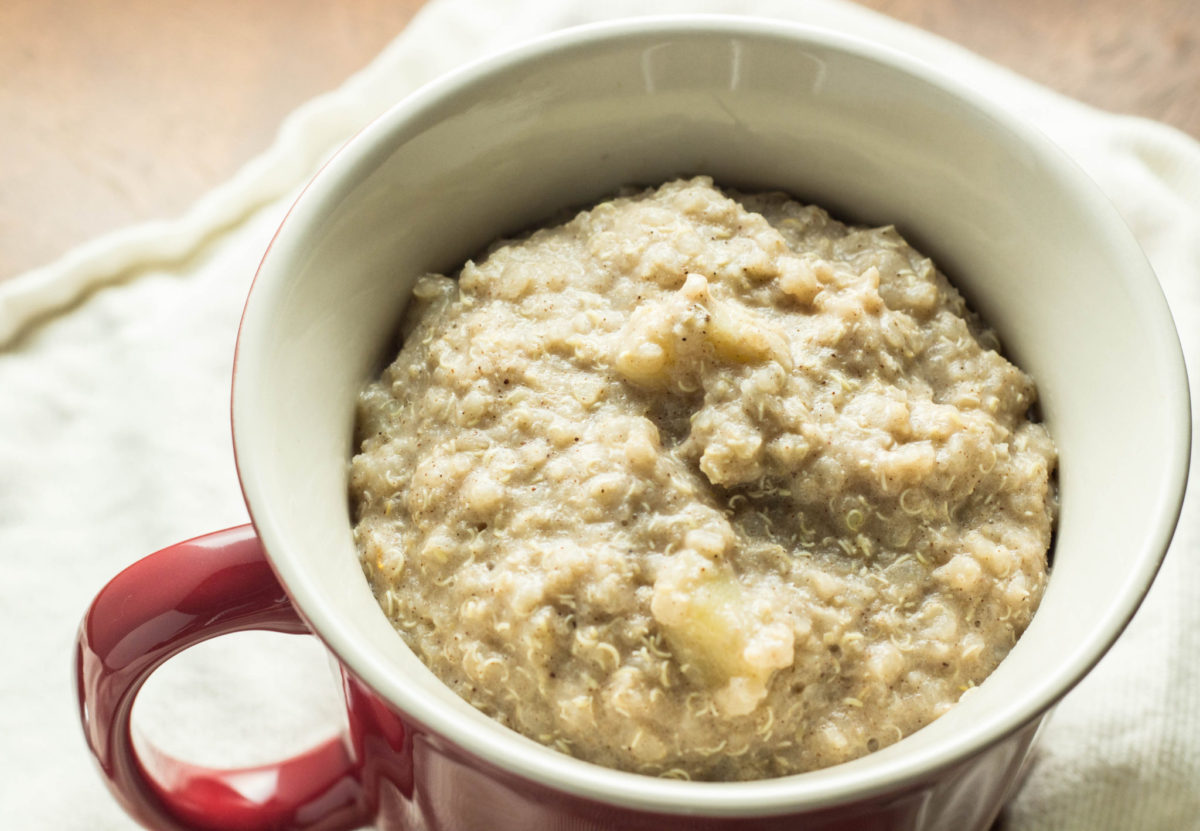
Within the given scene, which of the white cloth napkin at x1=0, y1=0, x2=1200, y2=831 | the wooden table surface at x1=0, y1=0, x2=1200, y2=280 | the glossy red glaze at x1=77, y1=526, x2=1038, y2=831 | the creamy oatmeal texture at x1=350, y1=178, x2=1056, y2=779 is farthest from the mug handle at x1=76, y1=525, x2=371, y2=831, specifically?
the wooden table surface at x1=0, y1=0, x2=1200, y2=280

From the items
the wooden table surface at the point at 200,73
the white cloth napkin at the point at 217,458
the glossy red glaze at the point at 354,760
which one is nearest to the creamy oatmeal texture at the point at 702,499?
the glossy red glaze at the point at 354,760

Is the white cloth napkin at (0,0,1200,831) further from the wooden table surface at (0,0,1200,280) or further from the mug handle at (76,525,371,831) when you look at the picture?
the mug handle at (76,525,371,831)

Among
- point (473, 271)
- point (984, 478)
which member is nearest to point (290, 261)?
point (473, 271)

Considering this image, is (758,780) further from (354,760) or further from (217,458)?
(217,458)

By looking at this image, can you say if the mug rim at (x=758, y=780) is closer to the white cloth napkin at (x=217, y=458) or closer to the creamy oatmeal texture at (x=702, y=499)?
the creamy oatmeal texture at (x=702, y=499)

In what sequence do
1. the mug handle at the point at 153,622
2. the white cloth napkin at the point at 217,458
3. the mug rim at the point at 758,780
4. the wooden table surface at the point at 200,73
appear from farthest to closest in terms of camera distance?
the wooden table surface at the point at 200,73 < the white cloth napkin at the point at 217,458 < the mug handle at the point at 153,622 < the mug rim at the point at 758,780

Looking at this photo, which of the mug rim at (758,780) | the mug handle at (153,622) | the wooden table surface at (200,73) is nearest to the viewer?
the mug rim at (758,780)

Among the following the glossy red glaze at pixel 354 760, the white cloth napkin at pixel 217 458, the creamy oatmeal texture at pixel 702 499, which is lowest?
the white cloth napkin at pixel 217 458
